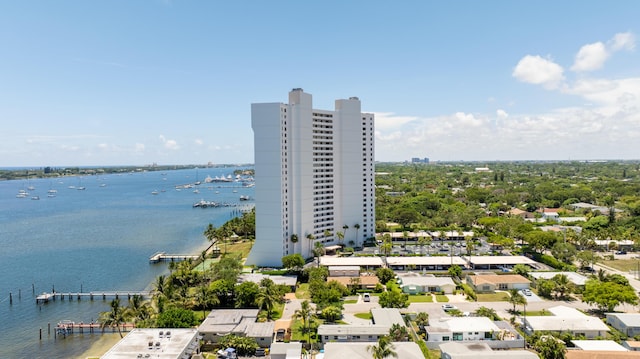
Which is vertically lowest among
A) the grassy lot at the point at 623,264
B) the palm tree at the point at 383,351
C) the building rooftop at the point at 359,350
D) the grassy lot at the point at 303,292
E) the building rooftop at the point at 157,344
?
the grassy lot at the point at 303,292

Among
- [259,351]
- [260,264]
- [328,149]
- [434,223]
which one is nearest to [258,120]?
[328,149]

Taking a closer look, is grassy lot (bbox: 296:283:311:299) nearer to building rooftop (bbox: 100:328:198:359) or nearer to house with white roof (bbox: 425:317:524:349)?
building rooftop (bbox: 100:328:198:359)

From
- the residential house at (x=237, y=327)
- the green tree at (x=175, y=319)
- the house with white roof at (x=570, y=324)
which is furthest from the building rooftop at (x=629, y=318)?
the green tree at (x=175, y=319)

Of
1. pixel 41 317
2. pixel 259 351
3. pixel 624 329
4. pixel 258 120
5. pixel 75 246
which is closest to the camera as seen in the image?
pixel 259 351

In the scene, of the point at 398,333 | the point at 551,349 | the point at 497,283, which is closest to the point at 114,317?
the point at 398,333

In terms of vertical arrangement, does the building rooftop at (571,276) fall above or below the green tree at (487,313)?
above

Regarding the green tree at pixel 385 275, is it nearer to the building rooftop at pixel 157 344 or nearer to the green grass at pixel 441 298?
the green grass at pixel 441 298

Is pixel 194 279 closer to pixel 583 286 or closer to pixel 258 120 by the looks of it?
pixel 258 120
